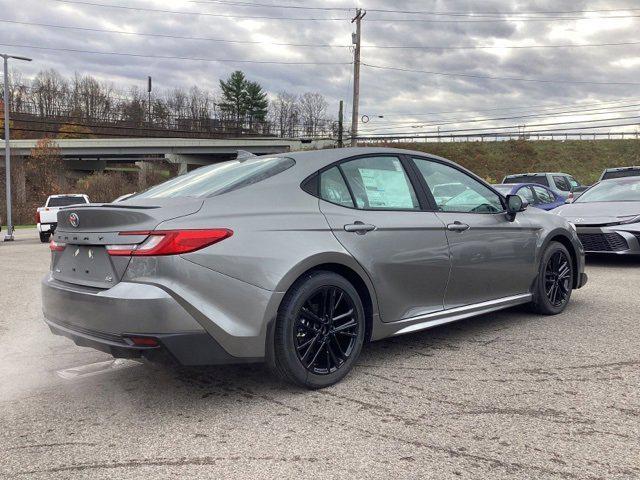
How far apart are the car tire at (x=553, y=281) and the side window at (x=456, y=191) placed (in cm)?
86

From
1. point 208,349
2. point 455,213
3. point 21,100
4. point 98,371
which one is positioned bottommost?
point 98,371

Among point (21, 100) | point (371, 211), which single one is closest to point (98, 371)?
point (371, 211)

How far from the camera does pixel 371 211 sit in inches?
153

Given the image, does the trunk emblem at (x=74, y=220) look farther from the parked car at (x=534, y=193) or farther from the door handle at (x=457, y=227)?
the parked car at (x=534, y=193)

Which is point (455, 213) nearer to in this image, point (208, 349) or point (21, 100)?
point (208, 349)

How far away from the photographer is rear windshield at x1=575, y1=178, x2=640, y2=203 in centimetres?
960

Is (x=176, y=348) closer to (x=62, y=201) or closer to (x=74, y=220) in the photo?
(x=74, y=220)

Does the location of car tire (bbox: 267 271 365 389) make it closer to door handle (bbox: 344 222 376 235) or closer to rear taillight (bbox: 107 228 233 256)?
door handle (bbox: 344 222 376 235)

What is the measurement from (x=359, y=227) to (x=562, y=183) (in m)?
15.9

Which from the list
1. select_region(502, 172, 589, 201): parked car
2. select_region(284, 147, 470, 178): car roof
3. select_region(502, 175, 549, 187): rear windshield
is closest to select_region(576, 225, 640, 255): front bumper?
select_region(284, 147, 470, 178): car roof

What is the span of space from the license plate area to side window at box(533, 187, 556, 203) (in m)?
13.0

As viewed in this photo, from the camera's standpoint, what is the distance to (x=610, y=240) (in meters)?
8.62

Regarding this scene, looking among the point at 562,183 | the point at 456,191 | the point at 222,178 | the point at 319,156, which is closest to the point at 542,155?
the point at 562,183

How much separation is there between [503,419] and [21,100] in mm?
54394
